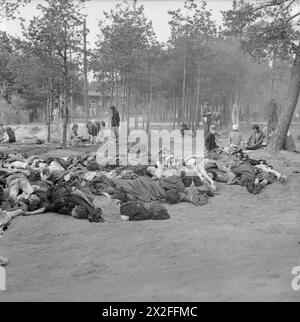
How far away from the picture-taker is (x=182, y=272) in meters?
5.81

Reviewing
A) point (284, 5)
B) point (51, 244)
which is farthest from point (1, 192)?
point (284, 5)

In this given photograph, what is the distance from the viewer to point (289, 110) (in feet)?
54.4

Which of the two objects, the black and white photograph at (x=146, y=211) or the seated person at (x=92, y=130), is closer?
the black and white photograph at (x=146, y=211)

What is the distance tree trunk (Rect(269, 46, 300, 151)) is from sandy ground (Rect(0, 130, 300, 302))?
7061mm

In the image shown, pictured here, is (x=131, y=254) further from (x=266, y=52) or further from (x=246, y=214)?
(x=266, y=52)

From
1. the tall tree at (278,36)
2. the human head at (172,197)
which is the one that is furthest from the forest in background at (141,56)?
the human head at (172,197)

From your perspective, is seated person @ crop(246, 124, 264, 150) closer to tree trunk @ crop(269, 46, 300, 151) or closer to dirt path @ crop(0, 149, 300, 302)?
tree trunk @ crop(269, 46, 300, 151)

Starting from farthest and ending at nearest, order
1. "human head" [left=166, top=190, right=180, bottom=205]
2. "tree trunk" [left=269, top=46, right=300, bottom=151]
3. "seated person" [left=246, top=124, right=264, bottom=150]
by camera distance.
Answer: "seated person" [left=246, top=124, right=264, bottom=150]
"tree trunk" [left=269, top=46, right=300, bottom=151]
"human head" [left=166, top=190, right=180, bottom=205]

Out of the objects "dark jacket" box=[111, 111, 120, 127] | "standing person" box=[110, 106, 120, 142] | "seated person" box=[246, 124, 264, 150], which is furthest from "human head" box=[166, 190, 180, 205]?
"dark jacket" box=[111, 111, 120, 127]

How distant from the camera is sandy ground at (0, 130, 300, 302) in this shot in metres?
4.93

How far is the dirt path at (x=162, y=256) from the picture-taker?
4934 mm

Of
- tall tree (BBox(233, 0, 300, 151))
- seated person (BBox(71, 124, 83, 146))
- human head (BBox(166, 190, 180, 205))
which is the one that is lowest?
human head (BBox(166, 190, 180, 205))

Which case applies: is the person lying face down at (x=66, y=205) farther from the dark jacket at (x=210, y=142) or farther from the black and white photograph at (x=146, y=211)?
the dark jacket at (x=210, y=142)

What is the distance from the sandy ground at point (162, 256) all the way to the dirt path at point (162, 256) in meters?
0.01
